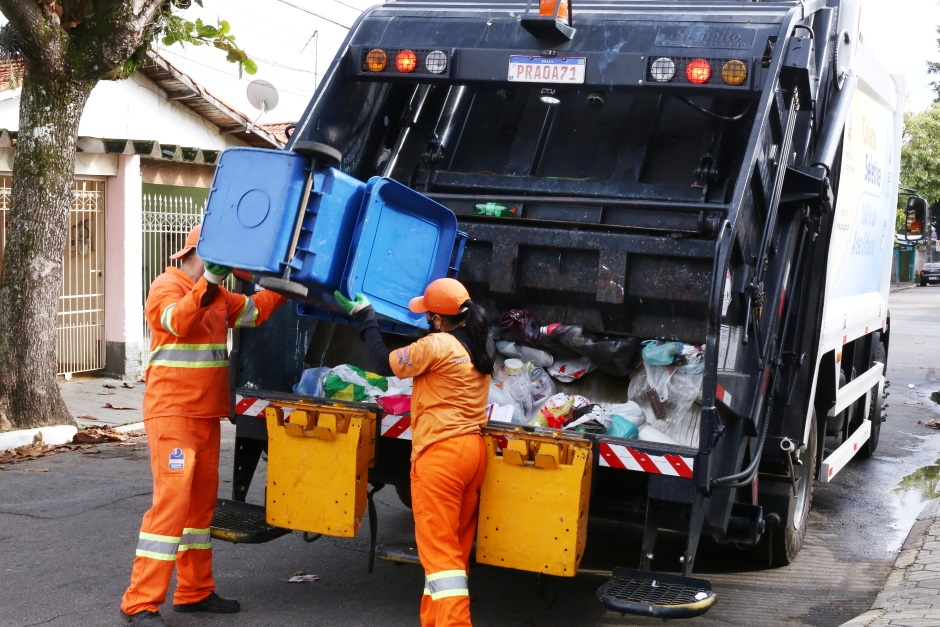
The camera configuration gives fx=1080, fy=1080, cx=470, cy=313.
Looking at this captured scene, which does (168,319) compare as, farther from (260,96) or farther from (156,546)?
(260,96)

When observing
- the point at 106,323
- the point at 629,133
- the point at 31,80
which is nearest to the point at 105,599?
the point at 629,133

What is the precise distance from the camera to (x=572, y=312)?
4676 mm

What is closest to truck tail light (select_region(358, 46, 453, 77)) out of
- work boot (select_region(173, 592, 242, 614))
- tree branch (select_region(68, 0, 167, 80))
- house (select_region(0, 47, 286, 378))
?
work boot (select_region(173, 592, 242, 614))

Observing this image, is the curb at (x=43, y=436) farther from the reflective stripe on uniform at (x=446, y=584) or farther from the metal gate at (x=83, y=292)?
the reflective stripe on uniform at (x=446, y=584)

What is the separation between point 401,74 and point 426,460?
1.82m

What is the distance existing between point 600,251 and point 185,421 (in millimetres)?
1804

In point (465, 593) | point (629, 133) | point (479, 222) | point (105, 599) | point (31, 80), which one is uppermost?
point (31, 80)

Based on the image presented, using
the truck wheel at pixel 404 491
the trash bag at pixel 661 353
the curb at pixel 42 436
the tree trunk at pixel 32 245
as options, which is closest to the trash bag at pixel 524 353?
the trash bag at pixel 661 353

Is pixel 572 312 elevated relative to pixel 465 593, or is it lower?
elevated

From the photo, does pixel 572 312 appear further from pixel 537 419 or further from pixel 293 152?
pixel 293 152

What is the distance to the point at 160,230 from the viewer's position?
36.4 feet

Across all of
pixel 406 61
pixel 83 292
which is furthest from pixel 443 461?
pixel 83 292

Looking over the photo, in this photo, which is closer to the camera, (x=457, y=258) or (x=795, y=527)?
(x=457, y=258)

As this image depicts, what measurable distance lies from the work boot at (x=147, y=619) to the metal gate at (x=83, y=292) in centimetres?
674
